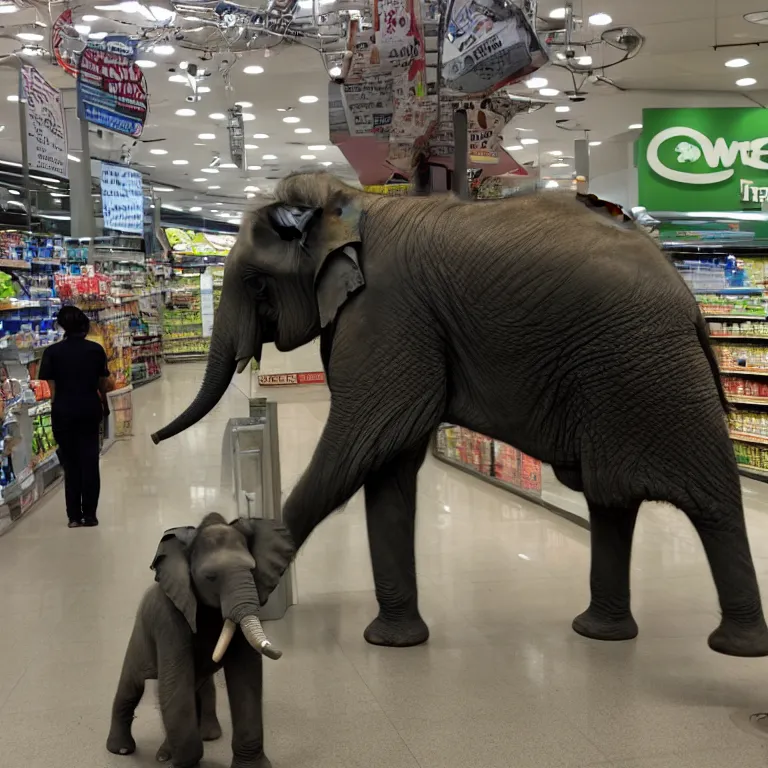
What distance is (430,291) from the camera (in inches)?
126

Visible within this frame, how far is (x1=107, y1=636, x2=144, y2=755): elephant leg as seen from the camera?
2.58 metres

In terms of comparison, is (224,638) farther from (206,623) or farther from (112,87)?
(112,87)

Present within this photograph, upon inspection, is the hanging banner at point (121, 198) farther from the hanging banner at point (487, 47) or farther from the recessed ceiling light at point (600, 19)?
the hanging banner at point (487, 47)

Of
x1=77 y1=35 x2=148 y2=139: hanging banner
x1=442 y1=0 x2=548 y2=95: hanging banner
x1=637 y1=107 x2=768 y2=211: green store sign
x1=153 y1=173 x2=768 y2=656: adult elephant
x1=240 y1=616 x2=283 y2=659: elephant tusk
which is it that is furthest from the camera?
x1=637 y1=107 x2=768 y2=211: green store sign

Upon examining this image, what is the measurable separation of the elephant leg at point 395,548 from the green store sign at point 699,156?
15.9 feet

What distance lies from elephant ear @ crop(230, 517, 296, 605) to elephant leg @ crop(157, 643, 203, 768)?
257mm

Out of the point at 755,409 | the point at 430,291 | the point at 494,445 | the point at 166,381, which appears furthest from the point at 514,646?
the point at 166,381

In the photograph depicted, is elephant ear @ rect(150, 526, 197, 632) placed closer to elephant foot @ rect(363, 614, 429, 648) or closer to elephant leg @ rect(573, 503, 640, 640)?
elephant foot @ rect(363, 614, 429, 648)

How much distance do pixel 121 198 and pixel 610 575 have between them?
367 inches

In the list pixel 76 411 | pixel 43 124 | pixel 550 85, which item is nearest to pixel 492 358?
pixel 76 411

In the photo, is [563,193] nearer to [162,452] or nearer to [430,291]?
[430,291]

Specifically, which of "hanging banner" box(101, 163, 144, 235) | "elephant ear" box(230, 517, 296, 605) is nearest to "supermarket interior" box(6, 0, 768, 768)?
"elephant ear" box(230, 517, 296, 605)

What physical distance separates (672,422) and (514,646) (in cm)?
118

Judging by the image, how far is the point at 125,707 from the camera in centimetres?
269
